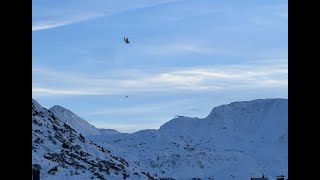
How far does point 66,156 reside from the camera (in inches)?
2844

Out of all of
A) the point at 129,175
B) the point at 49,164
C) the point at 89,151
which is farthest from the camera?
the point at 89,151

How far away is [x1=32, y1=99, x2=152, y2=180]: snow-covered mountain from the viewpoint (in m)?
63.9

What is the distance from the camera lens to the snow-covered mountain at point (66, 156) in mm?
63928

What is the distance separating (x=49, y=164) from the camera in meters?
63.9
